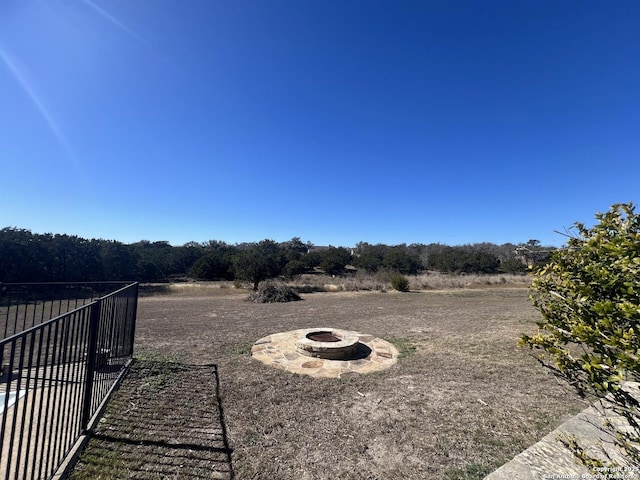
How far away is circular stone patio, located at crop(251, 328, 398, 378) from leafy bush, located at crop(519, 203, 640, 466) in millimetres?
3157

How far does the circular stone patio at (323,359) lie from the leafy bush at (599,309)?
3.16 metres

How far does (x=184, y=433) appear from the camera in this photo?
2732mm

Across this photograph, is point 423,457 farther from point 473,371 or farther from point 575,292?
point 473,371

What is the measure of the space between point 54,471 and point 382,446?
8.67ft

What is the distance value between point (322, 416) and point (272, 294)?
9.87 meters

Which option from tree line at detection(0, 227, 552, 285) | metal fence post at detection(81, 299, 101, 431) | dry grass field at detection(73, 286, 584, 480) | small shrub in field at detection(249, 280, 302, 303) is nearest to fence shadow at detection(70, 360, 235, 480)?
dry grass field at detection(73, 286, 584, 480)

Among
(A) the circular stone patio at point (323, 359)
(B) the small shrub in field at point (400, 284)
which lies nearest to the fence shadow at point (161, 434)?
(A) the circular stone patio at point (323, 359)

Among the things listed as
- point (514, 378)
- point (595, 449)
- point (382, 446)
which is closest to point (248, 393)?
Result: point (382, 446)

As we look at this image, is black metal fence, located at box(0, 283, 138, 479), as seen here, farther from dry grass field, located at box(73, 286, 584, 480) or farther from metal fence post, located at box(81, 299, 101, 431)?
dry grass field, located at box(73, 286, 584, 480)

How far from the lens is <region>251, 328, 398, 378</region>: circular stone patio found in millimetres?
4359

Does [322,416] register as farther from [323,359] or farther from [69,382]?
[69,382]

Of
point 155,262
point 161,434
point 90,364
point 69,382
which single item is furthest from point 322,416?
point 155,262

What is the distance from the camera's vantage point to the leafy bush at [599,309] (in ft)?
3.84

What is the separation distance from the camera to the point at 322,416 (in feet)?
10.1
